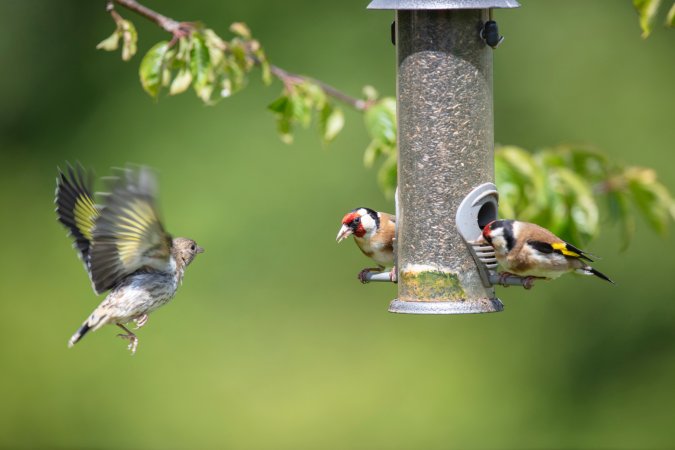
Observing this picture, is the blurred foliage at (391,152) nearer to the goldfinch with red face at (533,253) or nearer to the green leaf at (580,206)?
the green leaf at (580,206)

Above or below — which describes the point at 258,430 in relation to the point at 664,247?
below

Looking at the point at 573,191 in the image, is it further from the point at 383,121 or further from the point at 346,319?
the point at 346,319

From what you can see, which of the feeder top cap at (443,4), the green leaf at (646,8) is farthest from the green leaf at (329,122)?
the green leaf at (646,8)

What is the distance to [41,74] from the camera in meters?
12.2

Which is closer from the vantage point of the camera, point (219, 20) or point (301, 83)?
point (301, 83)

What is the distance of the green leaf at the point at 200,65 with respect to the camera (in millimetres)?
5812

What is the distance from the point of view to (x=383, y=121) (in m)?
6.29

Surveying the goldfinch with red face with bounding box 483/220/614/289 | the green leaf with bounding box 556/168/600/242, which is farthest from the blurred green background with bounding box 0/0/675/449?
the goldfinch with red face with bounding box 483/220/614/289

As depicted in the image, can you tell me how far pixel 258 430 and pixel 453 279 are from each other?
5.88m

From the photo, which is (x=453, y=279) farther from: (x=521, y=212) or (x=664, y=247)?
(x=664, y=247)

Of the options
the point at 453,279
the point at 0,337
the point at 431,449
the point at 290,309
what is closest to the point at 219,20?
the point at 290,309

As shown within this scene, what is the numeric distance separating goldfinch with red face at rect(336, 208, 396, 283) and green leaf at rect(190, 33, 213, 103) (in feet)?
3.03

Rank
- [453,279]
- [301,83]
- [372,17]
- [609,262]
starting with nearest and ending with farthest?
[453,279] → [301,83] → [609,262] → [372,17]

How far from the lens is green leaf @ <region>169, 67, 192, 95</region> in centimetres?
576
